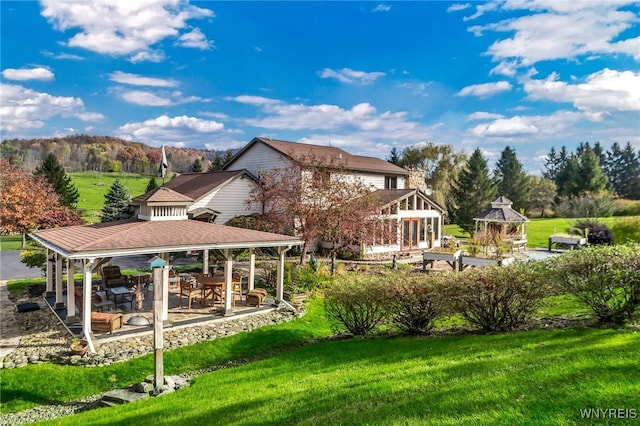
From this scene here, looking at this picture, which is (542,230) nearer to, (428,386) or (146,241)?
(146,241)

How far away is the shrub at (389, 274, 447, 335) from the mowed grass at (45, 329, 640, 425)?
2.66 ft

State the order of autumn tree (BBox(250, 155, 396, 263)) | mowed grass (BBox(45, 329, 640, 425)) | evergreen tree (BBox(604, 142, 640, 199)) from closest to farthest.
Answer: mowed grass (BBox(45, 329, 640, 425))
autumn tree (BBox(250, 155, 396, 263))
evergreen tree (BBox(604, 142, 640, 199))

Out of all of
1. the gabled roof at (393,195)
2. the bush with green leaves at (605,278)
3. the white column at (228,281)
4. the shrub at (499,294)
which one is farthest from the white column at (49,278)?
the gabled roof at (393,195)

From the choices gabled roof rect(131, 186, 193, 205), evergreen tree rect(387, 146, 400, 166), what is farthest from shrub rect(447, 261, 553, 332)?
evergreen tree rect(387, 146, 400, 166)

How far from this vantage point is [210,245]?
1218 centimetres

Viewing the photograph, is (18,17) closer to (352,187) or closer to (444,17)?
(352,187)

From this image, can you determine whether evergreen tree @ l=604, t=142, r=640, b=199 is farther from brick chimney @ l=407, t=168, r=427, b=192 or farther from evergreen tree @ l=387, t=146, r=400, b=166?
brick chimney @ l=407, t=168, r=427, b=192

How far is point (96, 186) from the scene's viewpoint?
66.9 m

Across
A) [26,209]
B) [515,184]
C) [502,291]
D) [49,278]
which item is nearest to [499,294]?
[502,291]

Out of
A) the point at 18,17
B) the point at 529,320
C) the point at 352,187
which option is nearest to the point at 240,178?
the point at 352,187

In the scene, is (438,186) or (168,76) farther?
(438,186)

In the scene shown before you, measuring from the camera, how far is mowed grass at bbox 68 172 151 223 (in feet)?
172

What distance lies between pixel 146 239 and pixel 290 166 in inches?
575

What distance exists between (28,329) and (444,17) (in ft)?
65.1
